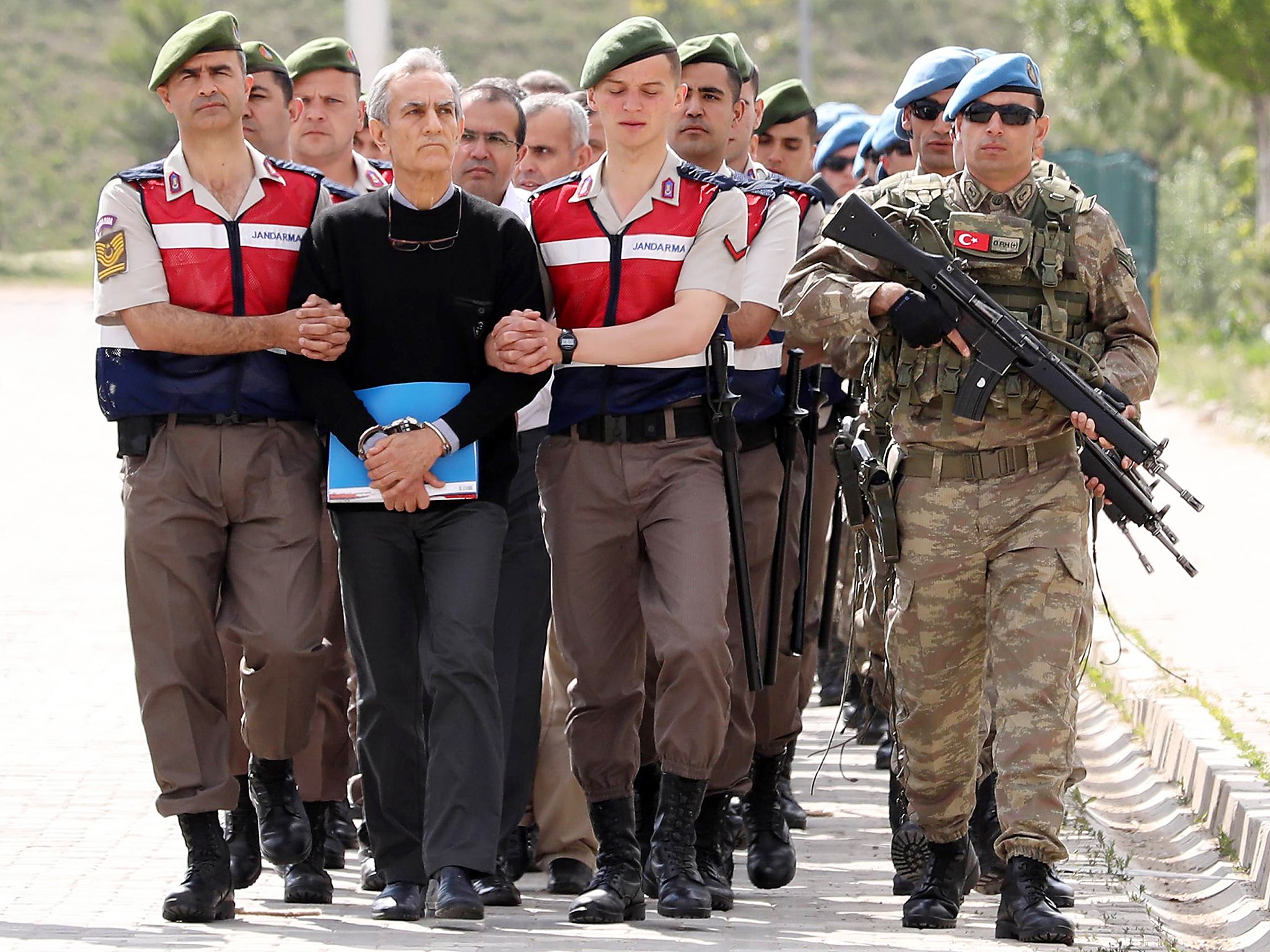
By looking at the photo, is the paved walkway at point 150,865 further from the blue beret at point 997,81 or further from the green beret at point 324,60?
the green beret at point 324,60

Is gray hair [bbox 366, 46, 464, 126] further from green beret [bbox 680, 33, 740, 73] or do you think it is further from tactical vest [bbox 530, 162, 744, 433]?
green beret [bbox 680, 33, 740, 73]

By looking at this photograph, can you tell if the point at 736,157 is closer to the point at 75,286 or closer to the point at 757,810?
the point at 757,810

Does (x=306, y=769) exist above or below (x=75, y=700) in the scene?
above

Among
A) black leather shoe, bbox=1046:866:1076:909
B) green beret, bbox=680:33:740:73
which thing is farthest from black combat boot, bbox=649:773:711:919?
green beret, bbox=680:33:740:73

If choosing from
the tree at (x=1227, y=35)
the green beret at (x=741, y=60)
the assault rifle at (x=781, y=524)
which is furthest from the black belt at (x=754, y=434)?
the tree at (x=1227, y=35)

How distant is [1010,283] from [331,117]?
2.67 metres

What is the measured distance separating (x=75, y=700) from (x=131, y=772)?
148 centimetres

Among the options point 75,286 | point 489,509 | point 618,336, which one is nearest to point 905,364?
point 618,336

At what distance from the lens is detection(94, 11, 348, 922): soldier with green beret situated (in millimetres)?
5758

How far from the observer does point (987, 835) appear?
21.4 feet

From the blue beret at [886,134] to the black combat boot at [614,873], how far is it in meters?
2.98

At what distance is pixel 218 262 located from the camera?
5875 millimetres

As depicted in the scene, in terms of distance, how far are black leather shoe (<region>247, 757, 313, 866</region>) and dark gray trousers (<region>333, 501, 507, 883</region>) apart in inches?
19.9

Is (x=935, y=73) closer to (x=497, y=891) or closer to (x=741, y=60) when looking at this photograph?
(x=741, y=60)
